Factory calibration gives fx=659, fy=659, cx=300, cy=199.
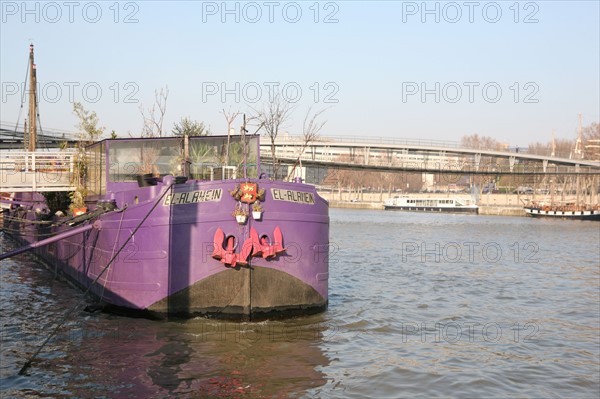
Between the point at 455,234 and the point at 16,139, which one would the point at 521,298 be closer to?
the point at 455,234

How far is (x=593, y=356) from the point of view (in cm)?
1313

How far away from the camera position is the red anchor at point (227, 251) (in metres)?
12.8

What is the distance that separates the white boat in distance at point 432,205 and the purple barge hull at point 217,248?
288 feet

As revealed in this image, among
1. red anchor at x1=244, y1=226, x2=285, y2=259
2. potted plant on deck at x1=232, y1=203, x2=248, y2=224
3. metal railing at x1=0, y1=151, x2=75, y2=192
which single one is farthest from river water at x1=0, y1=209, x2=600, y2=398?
metal railing at x1=0, y1=151, x2=75, y2=192

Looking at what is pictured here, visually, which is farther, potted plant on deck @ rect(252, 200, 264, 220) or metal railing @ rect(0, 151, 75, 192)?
metal railing @ rect(0, 151, 75, 192)

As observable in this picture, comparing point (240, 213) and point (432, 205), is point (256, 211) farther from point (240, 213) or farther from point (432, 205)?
point (432, 205)

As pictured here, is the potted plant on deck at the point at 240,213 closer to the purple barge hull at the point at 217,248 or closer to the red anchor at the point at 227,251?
the purple barge hull at the point at 217,248

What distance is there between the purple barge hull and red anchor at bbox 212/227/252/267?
19 mm

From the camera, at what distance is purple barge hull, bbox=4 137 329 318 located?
12.9 m

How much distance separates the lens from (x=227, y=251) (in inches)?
507

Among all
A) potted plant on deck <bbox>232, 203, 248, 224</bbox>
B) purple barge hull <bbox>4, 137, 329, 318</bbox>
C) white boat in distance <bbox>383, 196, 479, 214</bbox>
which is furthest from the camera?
white boat in distance <bbox>383, 196, 479, 214</bbox>

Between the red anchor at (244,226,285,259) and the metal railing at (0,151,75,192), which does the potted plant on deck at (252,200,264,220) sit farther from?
the metal railing at (0,151,75,192)

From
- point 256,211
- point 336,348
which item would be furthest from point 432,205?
point 256,211

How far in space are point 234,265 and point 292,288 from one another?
58.3 inches
